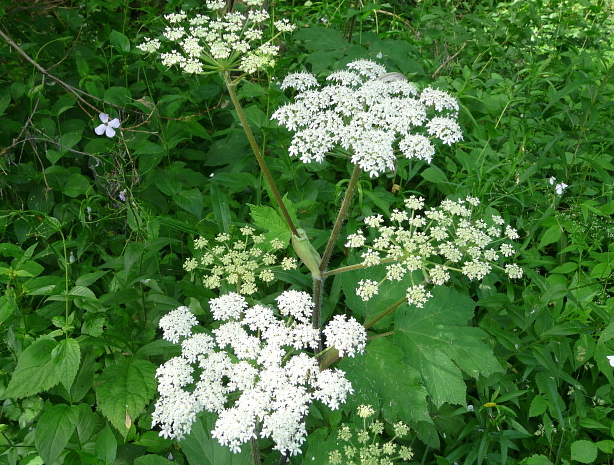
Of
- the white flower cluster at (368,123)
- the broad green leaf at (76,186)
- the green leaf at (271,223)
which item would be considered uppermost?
the white flower cluster at (368,123)

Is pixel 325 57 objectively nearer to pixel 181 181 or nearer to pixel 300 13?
pixel 181 181

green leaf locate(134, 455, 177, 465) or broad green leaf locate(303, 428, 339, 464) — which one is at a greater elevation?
broad green leaf locate(303, 428, 339, 464)

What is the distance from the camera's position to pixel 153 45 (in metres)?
2.78

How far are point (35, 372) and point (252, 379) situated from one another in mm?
1182

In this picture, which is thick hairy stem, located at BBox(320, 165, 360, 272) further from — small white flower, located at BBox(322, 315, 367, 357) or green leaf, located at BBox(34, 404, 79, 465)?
green leaf, located at BBox(34, 404, 79, 465)

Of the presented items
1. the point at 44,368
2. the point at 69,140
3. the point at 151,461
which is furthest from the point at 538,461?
the point at 69,140

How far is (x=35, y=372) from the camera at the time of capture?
255 cm

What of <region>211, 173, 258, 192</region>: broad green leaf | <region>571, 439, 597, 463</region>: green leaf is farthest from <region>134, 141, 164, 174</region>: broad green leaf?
<region>571, 439, 597, 463</region>: green leaf

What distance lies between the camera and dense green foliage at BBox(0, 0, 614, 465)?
271 centimetres

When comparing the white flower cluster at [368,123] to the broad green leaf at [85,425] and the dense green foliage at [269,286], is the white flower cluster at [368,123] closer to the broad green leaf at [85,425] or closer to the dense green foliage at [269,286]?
the dense green foliage at [269,286]

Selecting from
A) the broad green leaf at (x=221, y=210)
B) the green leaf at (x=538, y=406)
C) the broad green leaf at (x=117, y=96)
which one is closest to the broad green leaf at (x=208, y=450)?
the broad green leaf at (x=221, y=210)

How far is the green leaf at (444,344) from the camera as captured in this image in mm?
2742

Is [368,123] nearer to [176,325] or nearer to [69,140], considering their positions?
[176,325]

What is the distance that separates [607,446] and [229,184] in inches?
116
